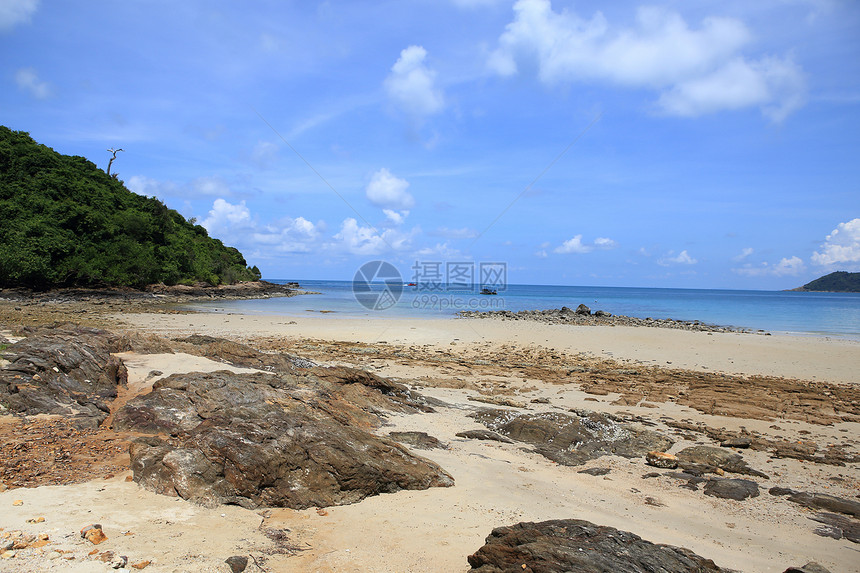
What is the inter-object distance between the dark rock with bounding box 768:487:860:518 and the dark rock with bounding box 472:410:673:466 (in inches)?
73.2

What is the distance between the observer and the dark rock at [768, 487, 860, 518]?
573 centimetres

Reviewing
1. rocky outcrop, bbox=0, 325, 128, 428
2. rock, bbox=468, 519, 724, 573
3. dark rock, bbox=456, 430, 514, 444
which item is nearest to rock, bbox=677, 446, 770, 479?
dark rock, bbox=456, 430, 514, 444

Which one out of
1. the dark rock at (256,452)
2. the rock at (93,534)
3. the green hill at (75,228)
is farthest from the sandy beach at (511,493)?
the green hill at (75,228)

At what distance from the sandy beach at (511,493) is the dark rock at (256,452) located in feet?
0.57

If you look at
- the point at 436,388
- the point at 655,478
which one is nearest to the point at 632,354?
the point at 436,388

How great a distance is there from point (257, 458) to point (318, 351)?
12.5 meters

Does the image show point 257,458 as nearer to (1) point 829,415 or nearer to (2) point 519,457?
(2) point 519,457

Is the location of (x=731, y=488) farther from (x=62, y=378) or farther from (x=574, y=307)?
(x=574, y=307)

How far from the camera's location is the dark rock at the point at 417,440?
694 cm

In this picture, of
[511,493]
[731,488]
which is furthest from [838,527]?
[511,493]

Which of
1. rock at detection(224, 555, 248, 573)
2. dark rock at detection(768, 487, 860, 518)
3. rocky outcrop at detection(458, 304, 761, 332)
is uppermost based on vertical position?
rocky outcrop at detection(458, 304, 761, 332)

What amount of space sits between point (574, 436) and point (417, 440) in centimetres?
269

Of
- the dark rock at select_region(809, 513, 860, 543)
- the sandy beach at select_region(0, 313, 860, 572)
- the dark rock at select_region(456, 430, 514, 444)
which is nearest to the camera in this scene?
the sandy beach at select_region(0, 313, 860, 572)

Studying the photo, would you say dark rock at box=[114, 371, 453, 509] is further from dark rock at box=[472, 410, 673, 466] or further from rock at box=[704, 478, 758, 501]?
rock at box=[704, 478, 758, 501]
